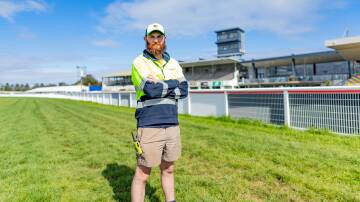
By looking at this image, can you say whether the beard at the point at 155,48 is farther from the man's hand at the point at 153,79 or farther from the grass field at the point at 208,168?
the grass field at the point at 208,168

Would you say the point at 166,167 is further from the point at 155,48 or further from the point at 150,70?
the point at 155,48

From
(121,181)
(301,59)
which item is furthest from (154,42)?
(301,59)

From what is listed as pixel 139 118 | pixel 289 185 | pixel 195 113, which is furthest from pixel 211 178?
pixel 195 113

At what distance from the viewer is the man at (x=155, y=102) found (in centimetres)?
233

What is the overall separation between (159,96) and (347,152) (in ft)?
13.3

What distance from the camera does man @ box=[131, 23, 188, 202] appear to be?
233cm

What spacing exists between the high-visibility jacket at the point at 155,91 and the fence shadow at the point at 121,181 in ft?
3.94

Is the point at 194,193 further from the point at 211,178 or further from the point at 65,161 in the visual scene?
the point at 65,161

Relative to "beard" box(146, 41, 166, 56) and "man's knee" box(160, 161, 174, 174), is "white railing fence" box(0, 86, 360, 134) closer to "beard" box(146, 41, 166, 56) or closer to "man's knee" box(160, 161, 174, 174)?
"man's knee" box(160, 161, 174, 174)

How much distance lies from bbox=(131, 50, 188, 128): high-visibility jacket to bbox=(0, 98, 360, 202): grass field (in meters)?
1.18

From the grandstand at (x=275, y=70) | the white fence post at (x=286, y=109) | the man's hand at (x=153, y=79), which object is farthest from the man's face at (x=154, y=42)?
the grandstand at (x=275, y=70)

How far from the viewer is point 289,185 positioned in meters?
3.39

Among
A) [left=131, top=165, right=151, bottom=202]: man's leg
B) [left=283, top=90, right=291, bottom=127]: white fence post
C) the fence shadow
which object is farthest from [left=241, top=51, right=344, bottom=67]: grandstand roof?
[left=131, top=165, right=151, bottom=202]: man's leg

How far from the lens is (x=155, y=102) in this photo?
2.37 m
